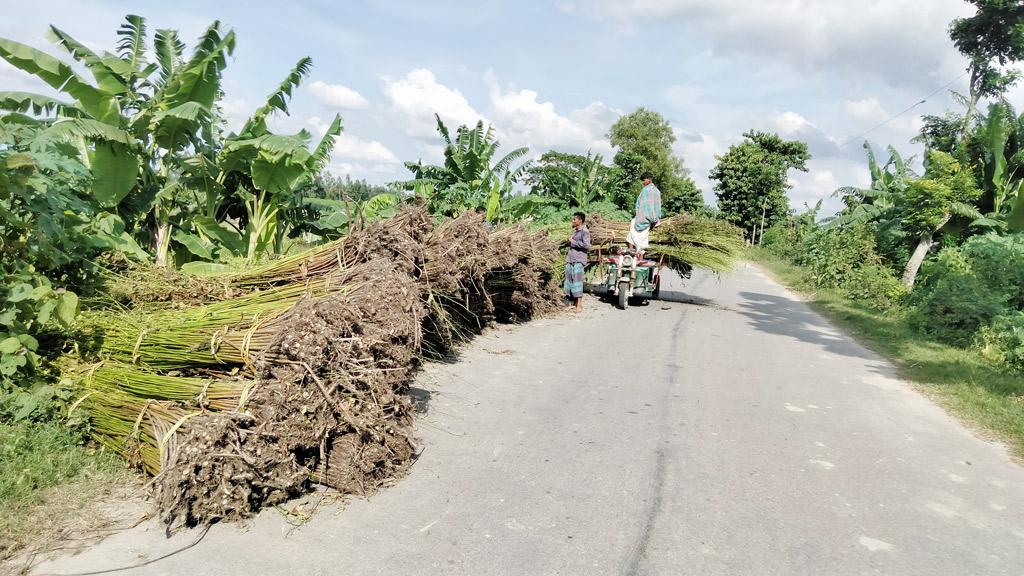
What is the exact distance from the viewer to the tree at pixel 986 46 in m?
24.4

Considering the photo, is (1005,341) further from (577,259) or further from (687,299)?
(577,259)

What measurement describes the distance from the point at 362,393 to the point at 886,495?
3.60 meters

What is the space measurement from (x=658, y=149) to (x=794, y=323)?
3837cm

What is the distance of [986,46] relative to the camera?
25688mm

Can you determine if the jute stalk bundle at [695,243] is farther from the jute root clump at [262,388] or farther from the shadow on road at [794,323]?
the jute root clump at [262,388]

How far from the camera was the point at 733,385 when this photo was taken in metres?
7.18

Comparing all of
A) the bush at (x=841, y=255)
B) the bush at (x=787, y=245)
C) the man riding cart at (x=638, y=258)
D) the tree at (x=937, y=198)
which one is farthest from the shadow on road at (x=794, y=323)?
the bush at (x=787, y=245)

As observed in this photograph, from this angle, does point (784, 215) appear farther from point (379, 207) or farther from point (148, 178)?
point (148, 178)

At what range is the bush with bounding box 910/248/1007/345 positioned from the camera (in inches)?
409

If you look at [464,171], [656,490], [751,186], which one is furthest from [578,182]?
[751,186]

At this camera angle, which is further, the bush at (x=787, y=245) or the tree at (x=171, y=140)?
the bush at (x=787, y=245)

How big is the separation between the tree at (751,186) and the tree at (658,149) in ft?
7.86

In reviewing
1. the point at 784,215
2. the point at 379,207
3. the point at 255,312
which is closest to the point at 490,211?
the point at 379,207

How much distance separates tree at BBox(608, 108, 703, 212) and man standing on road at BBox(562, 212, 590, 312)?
1399 inches
